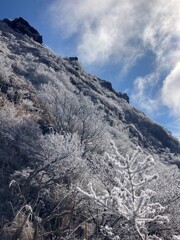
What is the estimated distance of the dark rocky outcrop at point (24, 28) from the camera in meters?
75.3

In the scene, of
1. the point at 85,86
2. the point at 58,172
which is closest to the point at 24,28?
the point at 85,86

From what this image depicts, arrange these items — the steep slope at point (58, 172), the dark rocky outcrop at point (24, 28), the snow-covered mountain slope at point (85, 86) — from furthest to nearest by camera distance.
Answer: the dark rocky outcrop at point (24, 28) < the snow-covered mountain slope at point (85, 86) < the steep slope at point (58, 172)

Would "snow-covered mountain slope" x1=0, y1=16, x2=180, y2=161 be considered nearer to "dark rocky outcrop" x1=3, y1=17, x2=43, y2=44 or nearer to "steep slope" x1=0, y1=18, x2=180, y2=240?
"dark rocky outcrop" x1=3, y1=17, x2=43, y2=44

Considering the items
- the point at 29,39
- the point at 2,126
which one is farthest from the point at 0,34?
the point at 2,126

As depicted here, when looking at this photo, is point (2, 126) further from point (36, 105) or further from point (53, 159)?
point (36, 105)

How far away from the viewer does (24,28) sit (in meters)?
76.4

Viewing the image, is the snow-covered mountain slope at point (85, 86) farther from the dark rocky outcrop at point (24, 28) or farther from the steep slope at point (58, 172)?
the steep slope at point (58, 172)

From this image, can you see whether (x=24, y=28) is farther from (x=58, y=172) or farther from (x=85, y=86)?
(x=58, y=172)

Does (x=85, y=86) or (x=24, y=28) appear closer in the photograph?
(x=85, y=86)

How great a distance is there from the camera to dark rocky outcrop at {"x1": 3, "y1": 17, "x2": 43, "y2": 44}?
7526 centimetres

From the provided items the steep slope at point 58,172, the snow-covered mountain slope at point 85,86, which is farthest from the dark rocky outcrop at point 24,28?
the steep slope at point 58,172

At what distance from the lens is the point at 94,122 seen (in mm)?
28391

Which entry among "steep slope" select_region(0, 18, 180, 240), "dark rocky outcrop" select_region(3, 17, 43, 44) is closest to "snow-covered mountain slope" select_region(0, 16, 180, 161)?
"dark rocky outcrop" select_region(3, 17, 43, 44)

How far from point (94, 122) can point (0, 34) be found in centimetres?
4292
